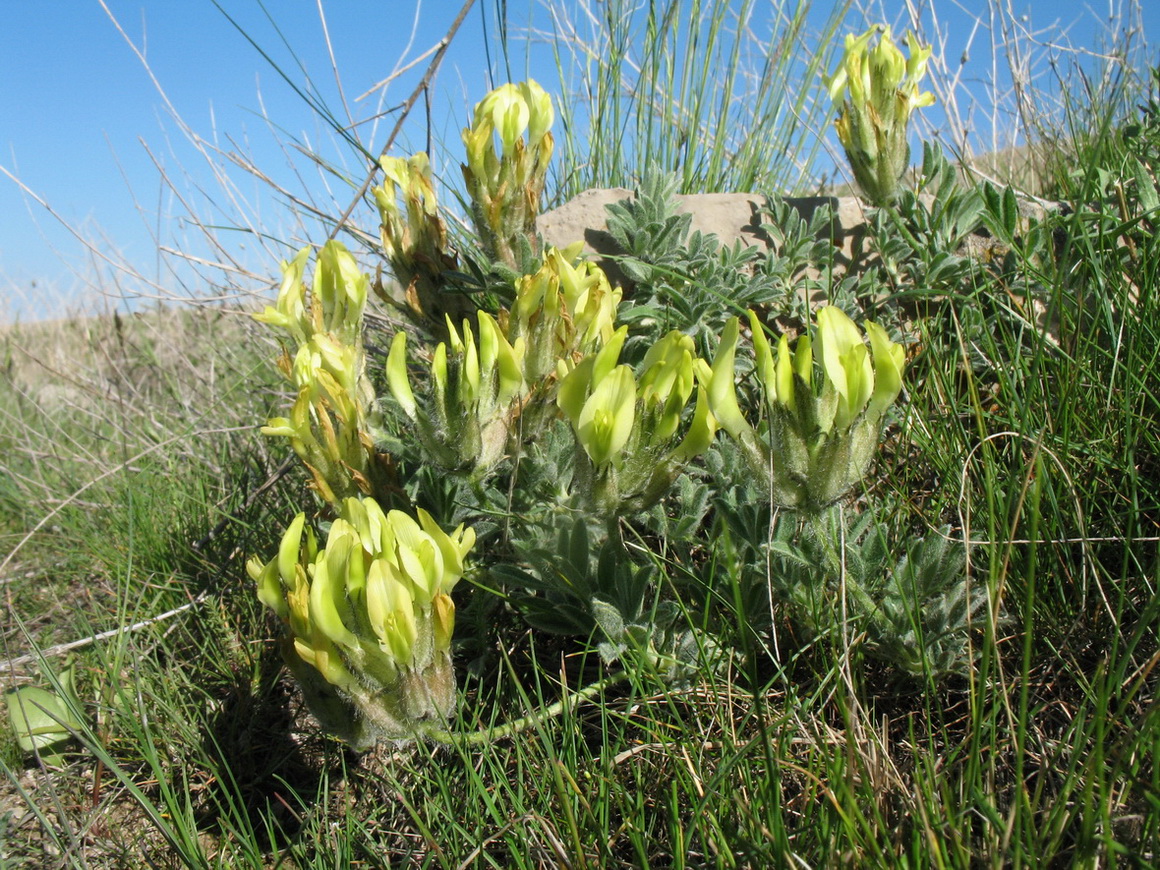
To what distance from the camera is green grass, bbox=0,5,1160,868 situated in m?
1.01

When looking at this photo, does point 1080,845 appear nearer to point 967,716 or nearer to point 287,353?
point 967,716

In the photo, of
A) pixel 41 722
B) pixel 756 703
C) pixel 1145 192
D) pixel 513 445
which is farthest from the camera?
pixel 1145 192

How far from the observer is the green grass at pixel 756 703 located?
101 centimetres

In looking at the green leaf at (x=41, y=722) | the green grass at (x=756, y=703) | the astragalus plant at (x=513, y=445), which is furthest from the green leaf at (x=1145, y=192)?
the green leaf at (x=41, y=722)

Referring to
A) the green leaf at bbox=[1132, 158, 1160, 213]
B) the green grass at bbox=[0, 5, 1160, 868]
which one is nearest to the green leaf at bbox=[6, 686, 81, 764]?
the green grass at bbox=[0, 5, 1160, 868]

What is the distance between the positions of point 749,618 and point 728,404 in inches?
17.8

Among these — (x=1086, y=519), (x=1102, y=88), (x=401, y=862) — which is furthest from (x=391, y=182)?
(x=1102, y=88)

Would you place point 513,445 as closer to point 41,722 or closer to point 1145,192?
point 41,722

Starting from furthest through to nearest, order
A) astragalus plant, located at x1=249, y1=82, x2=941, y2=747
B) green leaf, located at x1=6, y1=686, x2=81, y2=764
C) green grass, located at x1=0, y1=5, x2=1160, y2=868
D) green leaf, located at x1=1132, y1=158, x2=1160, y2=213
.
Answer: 1. green leaf, located at x1=1132, y1=158, x2=1160, y2=213
2. green leaf, located at x1=6, y1=686, x2=81, y2=764
3. astragalus plant, located at x1=249, y1=82, x2=941, y2=747
4. green grass, located at x1=0, y1=5, x2=1160, y2=868

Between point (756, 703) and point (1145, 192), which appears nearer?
point (756, 703)

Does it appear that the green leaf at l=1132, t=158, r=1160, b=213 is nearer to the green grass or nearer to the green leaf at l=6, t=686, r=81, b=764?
the green grass

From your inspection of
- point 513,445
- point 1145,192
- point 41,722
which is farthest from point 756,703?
point 1145,192

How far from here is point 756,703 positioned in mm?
1019

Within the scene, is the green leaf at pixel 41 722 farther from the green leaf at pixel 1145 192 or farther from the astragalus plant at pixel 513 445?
the green leaf at pixel 1145 192
